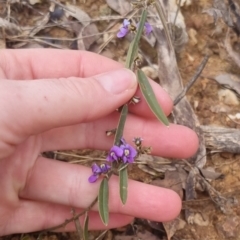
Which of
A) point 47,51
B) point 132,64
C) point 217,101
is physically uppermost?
point 132,64

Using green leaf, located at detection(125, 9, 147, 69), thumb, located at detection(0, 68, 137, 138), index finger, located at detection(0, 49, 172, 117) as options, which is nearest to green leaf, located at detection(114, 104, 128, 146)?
thumb, located at detection(0, 68, 137, 138)

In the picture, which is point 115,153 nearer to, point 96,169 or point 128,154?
point 128,154

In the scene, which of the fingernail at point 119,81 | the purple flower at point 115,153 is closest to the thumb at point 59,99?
the fingernail at point 119,81

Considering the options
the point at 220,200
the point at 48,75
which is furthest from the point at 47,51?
the point at 220,200

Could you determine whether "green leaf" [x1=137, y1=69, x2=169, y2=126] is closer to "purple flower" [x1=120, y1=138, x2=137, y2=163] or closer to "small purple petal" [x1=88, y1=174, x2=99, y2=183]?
"purple flower" [x1=120, y1=138, x2=137, y2=163]

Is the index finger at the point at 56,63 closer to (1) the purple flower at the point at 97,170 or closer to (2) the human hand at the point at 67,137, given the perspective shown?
(2) the human hand at the point at 67,137

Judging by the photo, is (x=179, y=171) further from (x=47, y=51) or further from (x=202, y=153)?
(x=47, y=51)

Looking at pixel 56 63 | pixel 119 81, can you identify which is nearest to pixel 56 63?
pixel 56 63
